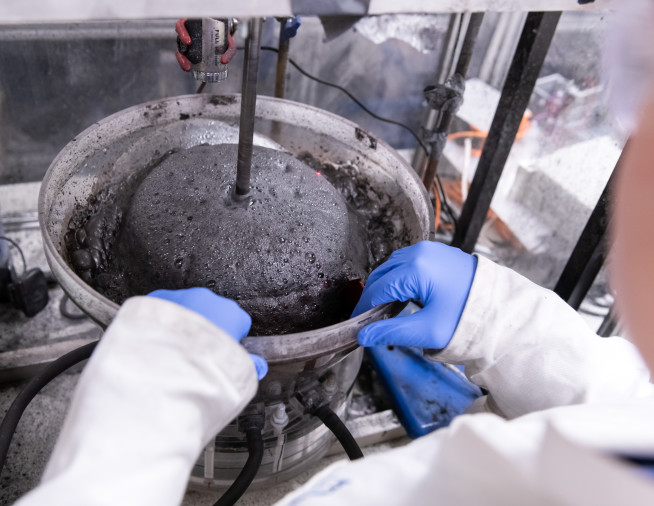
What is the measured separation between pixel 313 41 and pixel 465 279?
A: 1157mm

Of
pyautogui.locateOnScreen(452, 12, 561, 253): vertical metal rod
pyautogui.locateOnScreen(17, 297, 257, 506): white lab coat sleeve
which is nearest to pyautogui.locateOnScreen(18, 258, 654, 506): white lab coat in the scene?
pyautogui.locateOnScreen(17, 297, 257, 506): white lab coat sleeve

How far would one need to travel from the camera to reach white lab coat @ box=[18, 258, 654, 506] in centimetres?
51

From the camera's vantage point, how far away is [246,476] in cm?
85

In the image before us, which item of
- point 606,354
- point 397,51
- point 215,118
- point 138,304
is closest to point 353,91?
point 397,51

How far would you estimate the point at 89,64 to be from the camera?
5.15ft

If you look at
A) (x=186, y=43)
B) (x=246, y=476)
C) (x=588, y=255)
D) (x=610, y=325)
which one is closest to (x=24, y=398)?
(x=246, y=476)

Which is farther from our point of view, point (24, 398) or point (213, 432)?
point (24, 398)

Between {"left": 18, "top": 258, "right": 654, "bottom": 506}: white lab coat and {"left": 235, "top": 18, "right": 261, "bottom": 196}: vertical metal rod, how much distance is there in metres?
0.32

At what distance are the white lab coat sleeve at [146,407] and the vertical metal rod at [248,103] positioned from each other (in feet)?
1.06

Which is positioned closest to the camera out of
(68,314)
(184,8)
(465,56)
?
(184,8)

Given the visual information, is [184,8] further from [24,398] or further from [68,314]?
[68,314]

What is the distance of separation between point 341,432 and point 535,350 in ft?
1.13

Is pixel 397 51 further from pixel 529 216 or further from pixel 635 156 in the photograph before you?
pixel 635 156

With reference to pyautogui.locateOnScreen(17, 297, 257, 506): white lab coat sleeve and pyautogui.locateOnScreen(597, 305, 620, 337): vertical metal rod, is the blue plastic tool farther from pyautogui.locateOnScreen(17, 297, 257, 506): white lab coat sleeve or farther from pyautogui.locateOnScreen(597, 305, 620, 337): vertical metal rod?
pyautogui.locateOnScreen(17, 297, 257, 506): white lab coat sleeve
